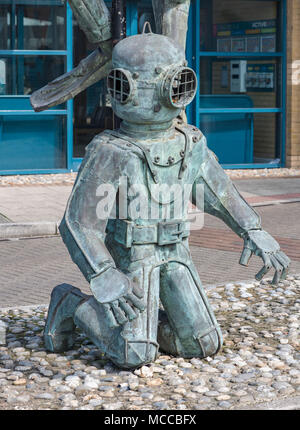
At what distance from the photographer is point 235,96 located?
622 inches

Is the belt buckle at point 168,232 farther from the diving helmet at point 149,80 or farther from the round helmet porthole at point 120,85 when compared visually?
the round helmet porthole at point 120,85

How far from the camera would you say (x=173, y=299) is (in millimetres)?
5438

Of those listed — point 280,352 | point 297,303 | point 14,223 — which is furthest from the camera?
point 14,223

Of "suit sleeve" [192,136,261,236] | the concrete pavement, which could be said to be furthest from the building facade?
"suit sleeve" [192,136,261,236]

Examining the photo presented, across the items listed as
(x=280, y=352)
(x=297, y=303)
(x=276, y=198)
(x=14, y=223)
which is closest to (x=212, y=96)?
(x=276, y=198)

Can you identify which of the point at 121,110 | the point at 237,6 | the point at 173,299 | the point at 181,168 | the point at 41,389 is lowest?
the point at 41,389

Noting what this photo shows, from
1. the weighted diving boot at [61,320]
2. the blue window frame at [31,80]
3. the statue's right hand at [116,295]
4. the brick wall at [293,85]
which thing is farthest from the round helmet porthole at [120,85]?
the brick wall at [293,85]

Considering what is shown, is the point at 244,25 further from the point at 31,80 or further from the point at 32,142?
the point at 32,142

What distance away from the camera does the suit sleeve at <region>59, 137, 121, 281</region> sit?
5.04 meters

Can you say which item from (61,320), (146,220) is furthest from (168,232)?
(61,320)

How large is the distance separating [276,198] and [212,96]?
3551 millimetres

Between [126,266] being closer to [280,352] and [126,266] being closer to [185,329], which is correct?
[185,329]

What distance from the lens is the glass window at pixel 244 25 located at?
1556 centimetres

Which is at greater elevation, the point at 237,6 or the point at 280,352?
the point at 237,6
